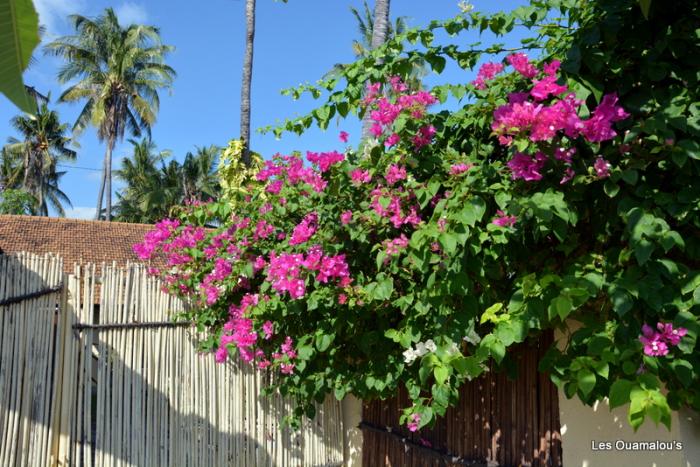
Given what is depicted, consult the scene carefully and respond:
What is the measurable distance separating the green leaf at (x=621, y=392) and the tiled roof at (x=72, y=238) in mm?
11152

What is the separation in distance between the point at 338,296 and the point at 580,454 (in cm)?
133

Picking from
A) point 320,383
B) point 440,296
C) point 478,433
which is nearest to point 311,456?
point 320,383

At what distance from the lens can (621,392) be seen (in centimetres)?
173

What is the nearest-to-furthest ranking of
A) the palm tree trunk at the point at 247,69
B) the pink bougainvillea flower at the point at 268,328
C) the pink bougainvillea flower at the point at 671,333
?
the pink bougainvillea flower at the point at 671,333
the pink bougainvillea flower at the point at 268,328
the palm tree trunk at the point at 247,69

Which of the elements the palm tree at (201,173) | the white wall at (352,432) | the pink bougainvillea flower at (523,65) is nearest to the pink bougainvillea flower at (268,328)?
the white wall at (352,432)

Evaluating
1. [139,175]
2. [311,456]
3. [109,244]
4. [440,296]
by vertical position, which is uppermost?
[139,175]

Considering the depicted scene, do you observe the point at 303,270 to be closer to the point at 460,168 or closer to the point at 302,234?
the point at 302,234

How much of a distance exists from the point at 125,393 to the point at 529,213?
9.66 ft

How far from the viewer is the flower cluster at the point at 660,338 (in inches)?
67.2

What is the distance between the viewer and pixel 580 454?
252cm

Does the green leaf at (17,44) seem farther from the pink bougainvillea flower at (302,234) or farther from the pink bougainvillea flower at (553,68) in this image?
the pink bougainvillea flower at (302,234)

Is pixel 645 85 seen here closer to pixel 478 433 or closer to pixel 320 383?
pixel 478 433

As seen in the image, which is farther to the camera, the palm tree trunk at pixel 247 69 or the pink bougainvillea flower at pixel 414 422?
the palm tree trunk at pixel 247 69

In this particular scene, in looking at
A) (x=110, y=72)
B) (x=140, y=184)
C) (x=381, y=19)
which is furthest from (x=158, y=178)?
(x=381, y=19)
